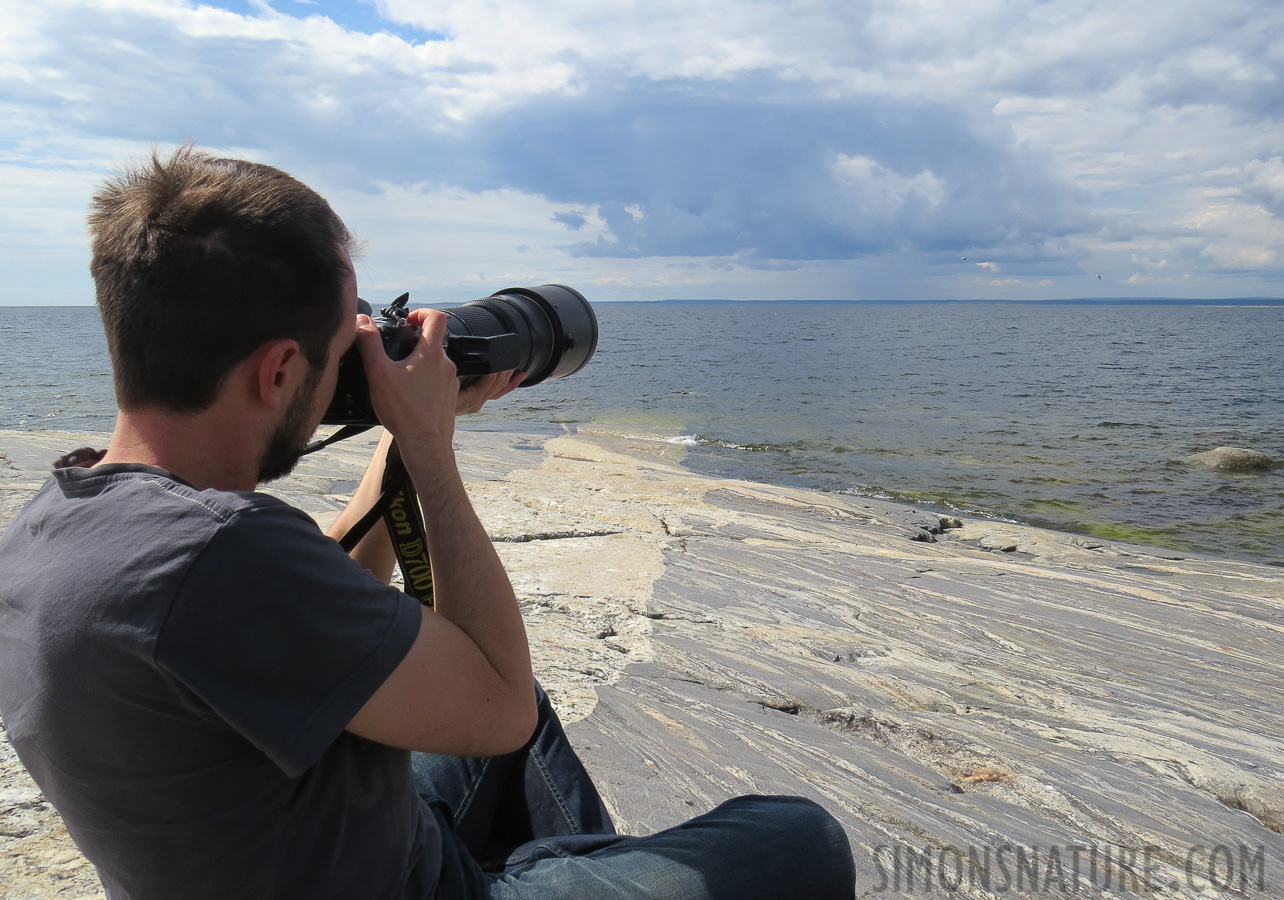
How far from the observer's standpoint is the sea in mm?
11836

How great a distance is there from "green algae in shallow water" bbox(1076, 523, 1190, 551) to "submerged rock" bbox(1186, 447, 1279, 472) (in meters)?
5.17

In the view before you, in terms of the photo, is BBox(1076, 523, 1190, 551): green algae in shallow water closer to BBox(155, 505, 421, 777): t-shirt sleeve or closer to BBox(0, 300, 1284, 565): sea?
BBox(0, 300, 1284, 565): sea

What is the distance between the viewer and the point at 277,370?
4.03 feet

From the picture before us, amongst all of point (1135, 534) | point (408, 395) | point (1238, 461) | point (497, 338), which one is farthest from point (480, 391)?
point (1238, 461)

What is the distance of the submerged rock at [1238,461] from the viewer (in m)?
14.4

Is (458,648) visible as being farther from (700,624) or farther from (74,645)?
(700,624)

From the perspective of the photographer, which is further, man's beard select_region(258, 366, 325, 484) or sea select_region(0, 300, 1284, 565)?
sea select_region(0, 300, 1284, 565)

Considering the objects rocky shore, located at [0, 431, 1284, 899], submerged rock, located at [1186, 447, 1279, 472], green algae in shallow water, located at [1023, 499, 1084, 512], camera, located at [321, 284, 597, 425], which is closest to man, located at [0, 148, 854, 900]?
camera, located at [321, 284, 597, 425]

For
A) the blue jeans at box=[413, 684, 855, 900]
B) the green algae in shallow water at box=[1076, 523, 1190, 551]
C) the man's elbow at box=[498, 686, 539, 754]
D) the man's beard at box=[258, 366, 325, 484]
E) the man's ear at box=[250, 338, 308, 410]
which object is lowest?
the green algae in shallow water at box=[1076, 523, 1190, 551]

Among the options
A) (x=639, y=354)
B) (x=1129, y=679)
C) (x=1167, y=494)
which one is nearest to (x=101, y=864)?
(x=1129, y=679)

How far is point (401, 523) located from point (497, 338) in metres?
0.53

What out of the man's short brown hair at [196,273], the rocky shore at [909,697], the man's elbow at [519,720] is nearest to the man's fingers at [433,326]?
the man's short brown hair at [196,273]

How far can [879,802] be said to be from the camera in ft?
9.28

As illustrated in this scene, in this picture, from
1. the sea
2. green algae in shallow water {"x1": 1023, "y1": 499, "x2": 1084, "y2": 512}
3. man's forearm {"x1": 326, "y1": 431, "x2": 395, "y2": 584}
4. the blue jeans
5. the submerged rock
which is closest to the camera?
the blue jeans
